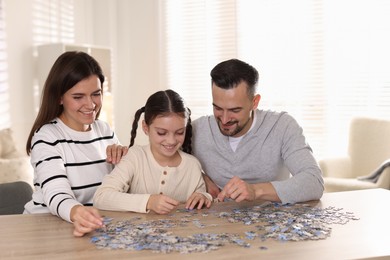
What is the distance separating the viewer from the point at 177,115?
2574 mm

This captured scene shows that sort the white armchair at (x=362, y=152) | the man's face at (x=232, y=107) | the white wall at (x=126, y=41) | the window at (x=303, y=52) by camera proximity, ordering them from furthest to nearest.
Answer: the white wall at (x=126, y=41) → the window at (x=303, y=52) → the white armchair at (x=362, y=152) → the man's face at (x=232, y=107)

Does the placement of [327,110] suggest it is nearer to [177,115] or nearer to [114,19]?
[114,19]

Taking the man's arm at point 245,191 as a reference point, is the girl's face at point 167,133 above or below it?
above

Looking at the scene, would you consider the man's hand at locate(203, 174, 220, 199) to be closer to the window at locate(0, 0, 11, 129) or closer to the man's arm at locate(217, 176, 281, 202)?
the man's arm at locate(217, 176, 281, 202)

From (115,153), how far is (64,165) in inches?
9.9

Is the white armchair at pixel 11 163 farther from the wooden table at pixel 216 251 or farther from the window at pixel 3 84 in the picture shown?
the wooden table at pixel 216 251

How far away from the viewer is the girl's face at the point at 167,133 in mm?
2545

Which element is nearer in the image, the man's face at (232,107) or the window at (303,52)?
the man's face at (232,107)

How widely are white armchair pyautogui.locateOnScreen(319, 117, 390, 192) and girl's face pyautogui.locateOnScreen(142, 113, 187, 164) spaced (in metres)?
3.53

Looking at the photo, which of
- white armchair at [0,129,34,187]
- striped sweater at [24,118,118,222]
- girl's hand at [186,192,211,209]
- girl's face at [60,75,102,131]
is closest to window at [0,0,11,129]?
white armchair at [0,129,34,187]

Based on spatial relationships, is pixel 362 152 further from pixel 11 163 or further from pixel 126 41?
pixel 11 163

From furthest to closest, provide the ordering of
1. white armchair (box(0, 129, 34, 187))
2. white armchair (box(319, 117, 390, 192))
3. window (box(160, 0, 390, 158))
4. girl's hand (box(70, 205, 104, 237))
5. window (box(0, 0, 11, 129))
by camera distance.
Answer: window (box(160, 0, 390, 158)) → white armchair (box(319, 117, 390, 192)) → window (box(0, 0, 11, 129)) → white armchair (box(0, 129, 34, 187)) → girl's hand (box(70, 205, 104, 237))

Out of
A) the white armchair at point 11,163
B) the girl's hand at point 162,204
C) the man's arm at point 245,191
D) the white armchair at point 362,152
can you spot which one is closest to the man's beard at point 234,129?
the man's arm at point 245,191

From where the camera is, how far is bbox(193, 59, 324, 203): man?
109 inches
